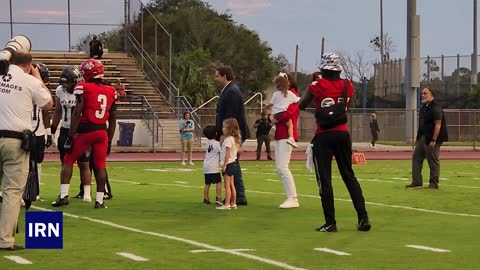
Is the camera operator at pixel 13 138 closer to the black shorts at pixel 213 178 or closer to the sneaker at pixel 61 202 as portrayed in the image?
the sneaker at pixel 61 202

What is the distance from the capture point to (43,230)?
11.2 meters

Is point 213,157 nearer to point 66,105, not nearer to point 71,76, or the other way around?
point 66,105

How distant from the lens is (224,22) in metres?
104

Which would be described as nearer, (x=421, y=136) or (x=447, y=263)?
(x=447, y=263)

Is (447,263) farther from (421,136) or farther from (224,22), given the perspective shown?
(224,22)

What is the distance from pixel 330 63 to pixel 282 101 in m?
3.00

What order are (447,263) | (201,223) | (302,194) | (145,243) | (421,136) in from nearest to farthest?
1. (447,263)
2. (145,243)
3. (201,223)
4. (302,194)
5. (421,136)

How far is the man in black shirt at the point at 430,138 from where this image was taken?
2058 centimetres

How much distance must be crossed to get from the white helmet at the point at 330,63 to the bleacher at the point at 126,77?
1441 inches

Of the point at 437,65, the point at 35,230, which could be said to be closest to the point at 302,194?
the point at 35,230

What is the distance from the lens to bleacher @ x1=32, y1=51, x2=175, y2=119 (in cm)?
5075

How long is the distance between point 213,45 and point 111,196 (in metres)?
83.8

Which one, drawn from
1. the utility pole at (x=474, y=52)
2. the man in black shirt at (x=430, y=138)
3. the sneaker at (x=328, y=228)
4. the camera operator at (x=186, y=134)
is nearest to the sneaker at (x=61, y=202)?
the sneaker at (x=328, y=228)

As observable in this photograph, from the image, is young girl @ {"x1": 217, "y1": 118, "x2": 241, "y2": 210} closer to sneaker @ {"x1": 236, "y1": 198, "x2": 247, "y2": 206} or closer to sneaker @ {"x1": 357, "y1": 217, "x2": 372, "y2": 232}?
sneaker @ {"x1": 236, "y1": 198, "x2": 247, "y2": 206}
